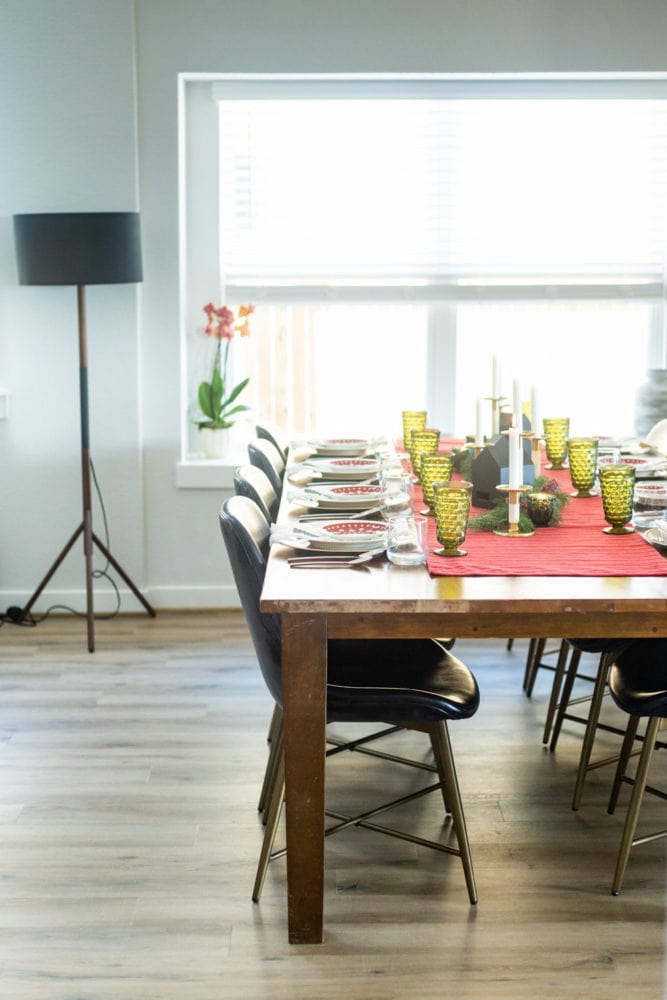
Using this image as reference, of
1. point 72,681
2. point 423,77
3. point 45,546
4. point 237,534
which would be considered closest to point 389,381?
point 423,77

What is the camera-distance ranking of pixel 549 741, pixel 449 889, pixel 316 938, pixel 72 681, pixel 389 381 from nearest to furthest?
pixel 316 938
pixel 449 889
pixel 549 741
pixel 72 681
pixel 389 381

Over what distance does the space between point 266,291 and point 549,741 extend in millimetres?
2545

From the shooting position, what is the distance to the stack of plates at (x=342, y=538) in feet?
8.61

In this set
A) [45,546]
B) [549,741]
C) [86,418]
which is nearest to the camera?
[549,741]

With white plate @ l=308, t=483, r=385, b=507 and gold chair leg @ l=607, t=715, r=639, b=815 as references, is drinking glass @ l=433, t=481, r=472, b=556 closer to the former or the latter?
white plate @ l=308, t=483, r=385, b=507

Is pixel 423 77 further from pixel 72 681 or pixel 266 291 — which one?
pixel 72 681

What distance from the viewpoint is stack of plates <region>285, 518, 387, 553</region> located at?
2.62 metres

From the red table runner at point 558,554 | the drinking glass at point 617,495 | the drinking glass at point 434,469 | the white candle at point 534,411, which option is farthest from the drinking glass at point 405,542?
the white candle at point 534,411

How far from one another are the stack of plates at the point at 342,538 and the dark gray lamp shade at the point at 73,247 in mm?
2046

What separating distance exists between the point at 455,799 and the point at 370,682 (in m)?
0.33

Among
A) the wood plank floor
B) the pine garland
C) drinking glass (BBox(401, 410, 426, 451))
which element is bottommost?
the wood plank floor

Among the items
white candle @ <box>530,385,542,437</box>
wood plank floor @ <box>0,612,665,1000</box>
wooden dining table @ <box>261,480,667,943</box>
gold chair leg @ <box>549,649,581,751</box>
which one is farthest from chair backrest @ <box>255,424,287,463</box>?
wooden dining table @ <box>261,480,667,943</box>

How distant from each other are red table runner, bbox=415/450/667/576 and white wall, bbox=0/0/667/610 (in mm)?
2388

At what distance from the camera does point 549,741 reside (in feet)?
11.7
